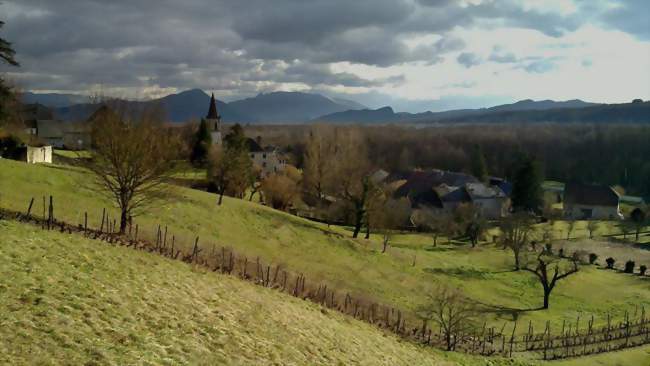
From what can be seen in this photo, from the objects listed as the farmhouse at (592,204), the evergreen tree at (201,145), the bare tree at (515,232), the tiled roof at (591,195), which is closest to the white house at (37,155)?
the evergreen tree at (201,145)

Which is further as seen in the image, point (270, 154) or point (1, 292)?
point (270, 154)

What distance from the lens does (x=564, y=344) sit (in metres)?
29.9

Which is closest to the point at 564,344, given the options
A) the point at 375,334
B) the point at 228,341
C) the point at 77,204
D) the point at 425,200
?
the point at 375,334

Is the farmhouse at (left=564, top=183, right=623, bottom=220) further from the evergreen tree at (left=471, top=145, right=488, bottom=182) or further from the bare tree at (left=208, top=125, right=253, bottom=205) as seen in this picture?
Answer: the bare tree at (left=208, top=125, right=253, bottom=205)

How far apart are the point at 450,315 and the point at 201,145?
61132mm

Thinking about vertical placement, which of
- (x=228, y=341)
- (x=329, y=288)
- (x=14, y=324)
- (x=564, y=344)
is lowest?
(x=564, y=344)

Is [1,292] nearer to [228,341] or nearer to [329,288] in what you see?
[228,341]

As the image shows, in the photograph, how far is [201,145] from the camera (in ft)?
262

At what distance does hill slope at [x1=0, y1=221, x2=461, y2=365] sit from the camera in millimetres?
13102

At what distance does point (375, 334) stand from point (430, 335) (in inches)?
162

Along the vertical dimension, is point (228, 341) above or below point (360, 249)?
above

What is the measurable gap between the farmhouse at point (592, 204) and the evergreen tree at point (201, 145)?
6276cm

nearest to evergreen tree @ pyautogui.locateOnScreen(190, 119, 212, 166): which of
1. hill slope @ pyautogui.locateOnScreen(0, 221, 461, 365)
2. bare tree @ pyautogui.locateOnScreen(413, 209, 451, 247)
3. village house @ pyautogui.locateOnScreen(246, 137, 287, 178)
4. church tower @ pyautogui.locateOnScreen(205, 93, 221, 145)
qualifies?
church tower @ pyautogui.locateOnScreen(205, 93, 221, 145)

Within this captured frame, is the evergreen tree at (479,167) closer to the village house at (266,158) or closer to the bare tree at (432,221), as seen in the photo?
the bare tree at (432,221)
